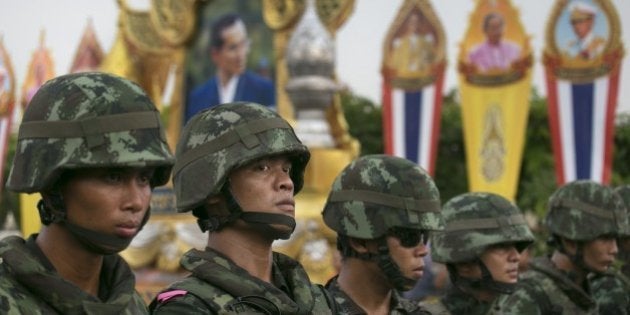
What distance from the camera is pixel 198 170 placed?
14.4 feet

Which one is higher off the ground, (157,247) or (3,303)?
(3,303)

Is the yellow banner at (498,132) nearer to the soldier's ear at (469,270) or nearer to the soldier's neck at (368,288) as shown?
the soldier's ear at (469,270)

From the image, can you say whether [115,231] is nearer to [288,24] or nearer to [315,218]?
[315,218]

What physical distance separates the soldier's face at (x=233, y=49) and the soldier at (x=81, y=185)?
14.2 metres

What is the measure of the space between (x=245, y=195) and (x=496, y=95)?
541 inches

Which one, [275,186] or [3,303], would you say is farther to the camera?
[275,186]

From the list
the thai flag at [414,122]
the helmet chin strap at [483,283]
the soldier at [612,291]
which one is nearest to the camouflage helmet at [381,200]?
the helmet chin strap at [483,283]

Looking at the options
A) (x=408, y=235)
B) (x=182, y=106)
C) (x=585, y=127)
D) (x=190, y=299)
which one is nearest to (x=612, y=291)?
(x=408, y=235)

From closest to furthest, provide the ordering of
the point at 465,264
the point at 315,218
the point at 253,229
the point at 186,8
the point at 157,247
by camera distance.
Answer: the point at 253,229 → the point at 465,264 → the point at 315,218 → the point at 157,247 → the point at 186,8

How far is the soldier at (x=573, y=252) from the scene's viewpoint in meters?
7.76

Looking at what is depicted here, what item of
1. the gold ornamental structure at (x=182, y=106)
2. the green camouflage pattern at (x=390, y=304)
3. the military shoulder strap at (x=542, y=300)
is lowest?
the gold ornamental structure at (x=182, y=106)

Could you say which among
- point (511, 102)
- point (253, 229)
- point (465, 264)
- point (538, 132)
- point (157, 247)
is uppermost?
point (253, 229)

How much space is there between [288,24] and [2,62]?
6145mm

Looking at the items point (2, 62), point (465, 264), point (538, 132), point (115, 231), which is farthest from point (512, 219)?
point (538, 132)
